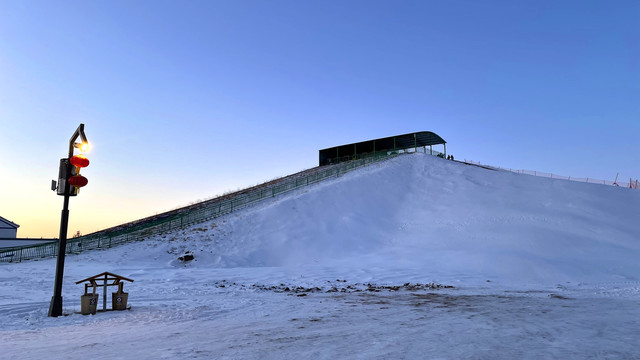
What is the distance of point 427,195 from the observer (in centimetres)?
3497

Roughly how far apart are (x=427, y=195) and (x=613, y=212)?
46.3 ft

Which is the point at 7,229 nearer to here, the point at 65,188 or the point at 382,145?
the point at 382,145

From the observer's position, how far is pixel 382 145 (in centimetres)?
5306

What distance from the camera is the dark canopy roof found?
167 ft

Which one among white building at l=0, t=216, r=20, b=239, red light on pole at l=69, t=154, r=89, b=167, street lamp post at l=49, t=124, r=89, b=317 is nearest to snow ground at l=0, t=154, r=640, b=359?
street lamp post at l=49, t=124, r=89, b=317

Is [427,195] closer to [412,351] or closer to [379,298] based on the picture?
[379,298]

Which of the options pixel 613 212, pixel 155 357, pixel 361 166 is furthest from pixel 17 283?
pixel 613 212

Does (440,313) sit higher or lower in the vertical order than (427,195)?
lower

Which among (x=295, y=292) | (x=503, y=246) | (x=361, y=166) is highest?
(x=361, y=166)

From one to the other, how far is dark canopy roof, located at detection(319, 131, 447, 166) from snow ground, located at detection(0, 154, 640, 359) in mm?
7988

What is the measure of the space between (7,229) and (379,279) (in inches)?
2297

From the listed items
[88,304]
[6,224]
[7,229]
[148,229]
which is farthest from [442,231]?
[6,224]

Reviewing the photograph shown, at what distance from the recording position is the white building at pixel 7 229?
53.3 m

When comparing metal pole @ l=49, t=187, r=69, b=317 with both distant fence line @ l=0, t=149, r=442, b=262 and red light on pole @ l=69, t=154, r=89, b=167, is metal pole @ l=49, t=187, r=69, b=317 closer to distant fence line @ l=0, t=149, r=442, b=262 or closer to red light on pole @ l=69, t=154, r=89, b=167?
red light on pole @ l=69, t=154, r=89, b=167
